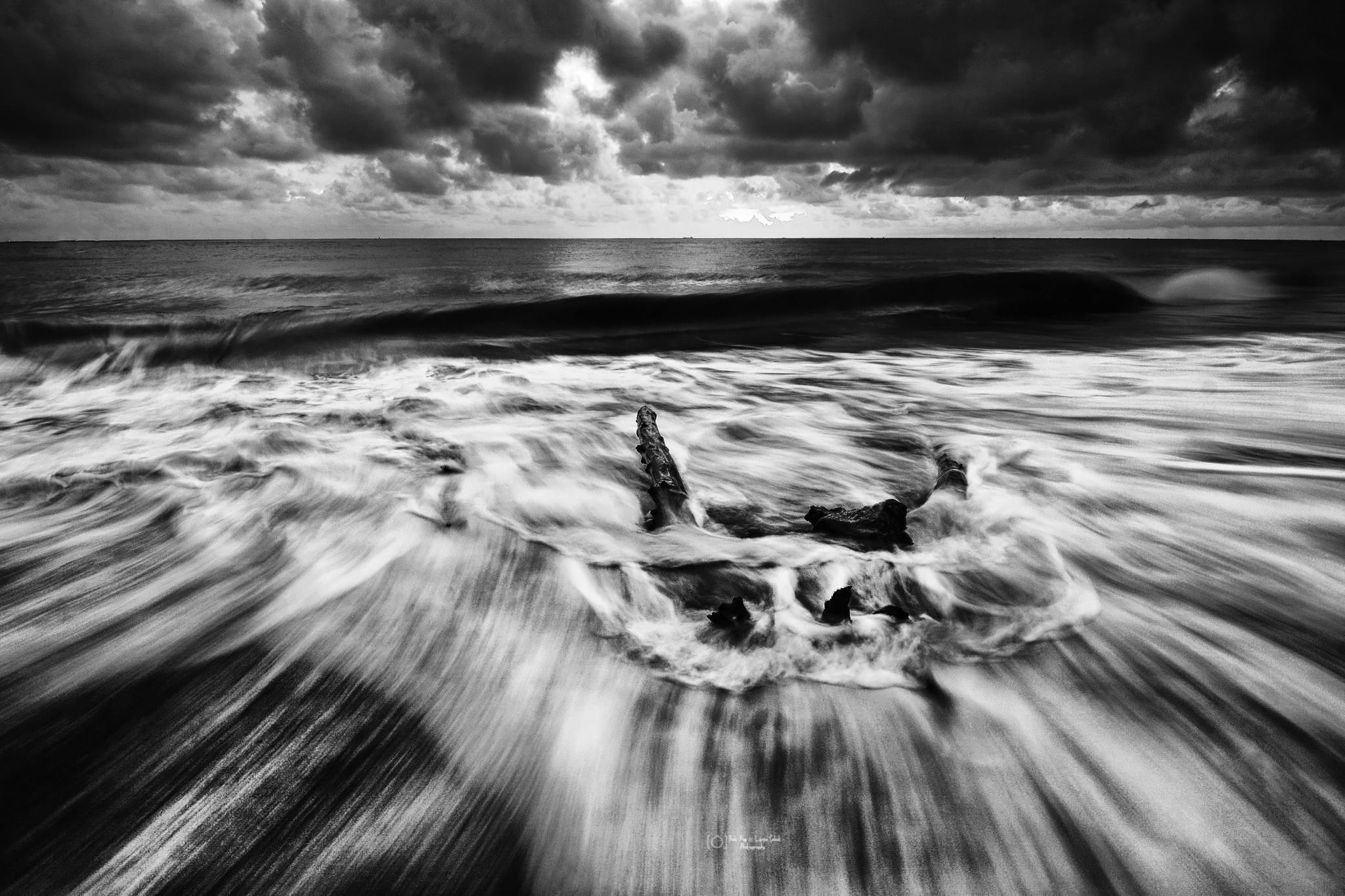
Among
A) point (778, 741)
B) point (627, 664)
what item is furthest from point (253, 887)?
point (778, 741)

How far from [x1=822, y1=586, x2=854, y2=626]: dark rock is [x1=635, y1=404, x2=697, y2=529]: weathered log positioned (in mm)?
1350

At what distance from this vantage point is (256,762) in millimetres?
2039

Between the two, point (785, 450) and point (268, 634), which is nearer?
point (268, 634)

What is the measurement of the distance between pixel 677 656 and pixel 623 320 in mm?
13219

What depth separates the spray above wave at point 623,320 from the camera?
11344 mm

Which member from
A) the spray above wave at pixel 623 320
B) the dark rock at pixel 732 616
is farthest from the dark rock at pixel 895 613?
the spray above wave at pixel 623 320

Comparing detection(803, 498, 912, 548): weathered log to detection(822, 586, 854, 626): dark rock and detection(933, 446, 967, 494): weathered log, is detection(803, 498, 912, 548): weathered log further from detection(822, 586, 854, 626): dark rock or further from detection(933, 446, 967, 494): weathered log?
detection(933, 446, 967, 494): weathered log

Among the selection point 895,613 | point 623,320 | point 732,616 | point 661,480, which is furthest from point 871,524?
point 623,320

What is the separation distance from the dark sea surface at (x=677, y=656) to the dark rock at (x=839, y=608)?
0.04 m

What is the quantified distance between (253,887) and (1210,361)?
11.8 m

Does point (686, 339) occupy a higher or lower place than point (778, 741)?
lower

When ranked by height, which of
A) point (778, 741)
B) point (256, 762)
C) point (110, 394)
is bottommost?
point (110, 394)

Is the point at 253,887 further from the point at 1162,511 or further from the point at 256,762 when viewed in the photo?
the point at 1162,511

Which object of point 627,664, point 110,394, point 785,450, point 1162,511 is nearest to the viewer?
point 627,664
